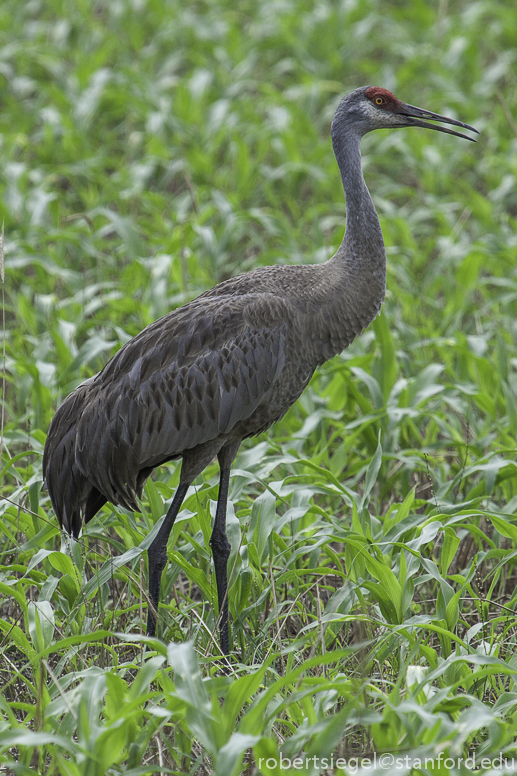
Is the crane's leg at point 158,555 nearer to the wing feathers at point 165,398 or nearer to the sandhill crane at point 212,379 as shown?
the sandhill crane at point 212,379

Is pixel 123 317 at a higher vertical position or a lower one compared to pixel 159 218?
lower

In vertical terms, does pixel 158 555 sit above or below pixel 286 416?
below

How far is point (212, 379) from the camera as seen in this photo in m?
4.12

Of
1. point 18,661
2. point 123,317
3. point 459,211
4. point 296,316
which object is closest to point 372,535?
point 296,316

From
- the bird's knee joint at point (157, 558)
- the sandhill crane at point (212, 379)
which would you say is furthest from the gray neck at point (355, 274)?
the bird's knee joint at point (157, 558)

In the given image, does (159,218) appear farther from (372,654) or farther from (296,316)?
(372,654)

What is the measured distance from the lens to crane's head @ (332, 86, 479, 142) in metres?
4.45

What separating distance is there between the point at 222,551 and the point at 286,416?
1478mm

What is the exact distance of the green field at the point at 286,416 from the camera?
291 centimetres

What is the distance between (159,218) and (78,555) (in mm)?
4288

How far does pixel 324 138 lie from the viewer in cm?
1009

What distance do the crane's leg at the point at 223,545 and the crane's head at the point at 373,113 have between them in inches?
66.1

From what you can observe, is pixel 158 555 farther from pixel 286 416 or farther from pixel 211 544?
pixel 286 416

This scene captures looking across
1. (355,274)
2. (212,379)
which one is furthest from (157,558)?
(355,274)
